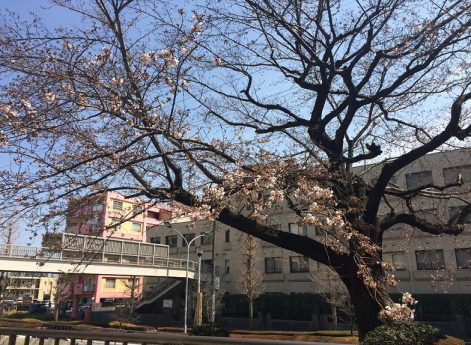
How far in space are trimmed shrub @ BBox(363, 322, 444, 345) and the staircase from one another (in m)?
37.7

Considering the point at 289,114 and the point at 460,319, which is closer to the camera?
the point at 289,114

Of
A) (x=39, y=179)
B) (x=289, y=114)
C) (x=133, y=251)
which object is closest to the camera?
(x=39, y=179)

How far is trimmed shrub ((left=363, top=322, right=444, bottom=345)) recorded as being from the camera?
8008 mm

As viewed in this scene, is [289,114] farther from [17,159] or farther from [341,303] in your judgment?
[341,303]

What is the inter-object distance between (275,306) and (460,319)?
1569 centimetres

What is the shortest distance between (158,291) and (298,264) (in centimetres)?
1543

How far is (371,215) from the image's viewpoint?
9.82 m

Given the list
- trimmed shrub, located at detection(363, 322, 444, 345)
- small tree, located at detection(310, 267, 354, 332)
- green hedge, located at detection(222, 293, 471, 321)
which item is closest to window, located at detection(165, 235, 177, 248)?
green hedge, located at detection(222, 293, 471, 321)

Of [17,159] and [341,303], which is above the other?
[17,159]

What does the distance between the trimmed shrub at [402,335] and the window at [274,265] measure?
34274 mm

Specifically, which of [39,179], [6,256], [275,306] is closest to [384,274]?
[39,179]

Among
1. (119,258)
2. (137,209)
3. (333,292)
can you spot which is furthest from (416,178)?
(137,209)

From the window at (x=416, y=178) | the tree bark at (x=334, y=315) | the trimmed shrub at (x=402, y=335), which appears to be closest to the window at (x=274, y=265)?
the tree bark at (x=334, y=315)

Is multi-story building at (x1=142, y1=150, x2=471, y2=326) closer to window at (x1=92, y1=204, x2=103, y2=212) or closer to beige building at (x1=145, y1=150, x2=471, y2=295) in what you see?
beige building at (x1=145, y1=150, x2=471, y2=295)
